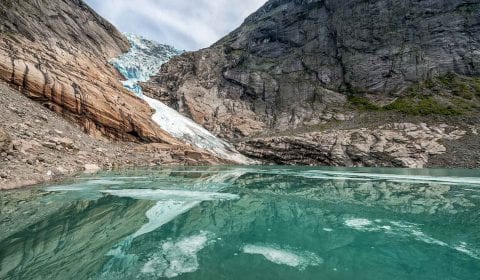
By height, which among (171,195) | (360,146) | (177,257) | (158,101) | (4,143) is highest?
(158,101)

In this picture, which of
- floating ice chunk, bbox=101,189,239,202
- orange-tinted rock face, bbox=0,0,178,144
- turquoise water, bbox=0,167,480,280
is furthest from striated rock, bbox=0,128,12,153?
orange-tinted rock face, bbox=0,0,178,144

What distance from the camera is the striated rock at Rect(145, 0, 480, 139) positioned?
73938 mm

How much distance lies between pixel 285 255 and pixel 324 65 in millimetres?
83598

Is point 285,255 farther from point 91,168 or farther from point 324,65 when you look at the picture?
point 324,65

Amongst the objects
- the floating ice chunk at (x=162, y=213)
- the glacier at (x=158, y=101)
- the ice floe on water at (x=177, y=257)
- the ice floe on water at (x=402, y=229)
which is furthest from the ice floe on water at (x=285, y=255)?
the glacier at (x=158, y=101)

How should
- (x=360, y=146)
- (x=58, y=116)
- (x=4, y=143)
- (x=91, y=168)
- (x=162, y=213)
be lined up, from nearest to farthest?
(x=162, y=213) → (x=4, y=143) → (x=91, y=168) → (x=58, y=116) → (x=360, y=146)

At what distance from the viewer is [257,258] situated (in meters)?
7.77

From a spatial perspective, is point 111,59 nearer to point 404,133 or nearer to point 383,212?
point 404,133

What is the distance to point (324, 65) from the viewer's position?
282 ft

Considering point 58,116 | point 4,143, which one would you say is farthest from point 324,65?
point 4,143

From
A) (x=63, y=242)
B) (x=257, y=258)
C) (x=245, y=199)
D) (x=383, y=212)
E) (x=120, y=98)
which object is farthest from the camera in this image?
(x=120, y=98)

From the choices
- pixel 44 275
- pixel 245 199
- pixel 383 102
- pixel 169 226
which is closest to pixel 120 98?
pixel 245 199

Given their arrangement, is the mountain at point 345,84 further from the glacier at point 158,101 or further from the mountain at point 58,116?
the mountain at point 58,116

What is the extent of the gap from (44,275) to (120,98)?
1818 inches
